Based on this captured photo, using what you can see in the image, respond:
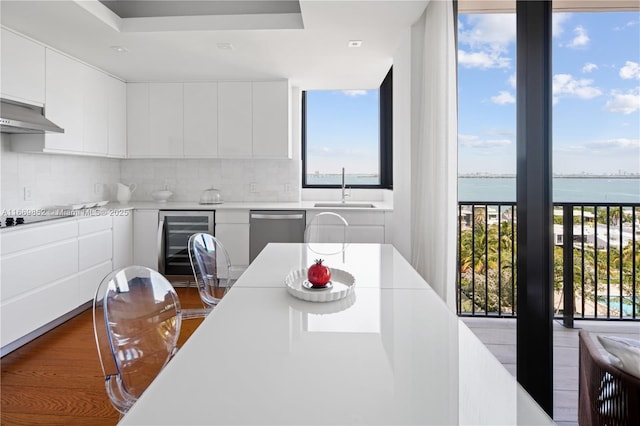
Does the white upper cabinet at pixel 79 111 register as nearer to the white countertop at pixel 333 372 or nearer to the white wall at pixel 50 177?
the white wall at pixel 50 177

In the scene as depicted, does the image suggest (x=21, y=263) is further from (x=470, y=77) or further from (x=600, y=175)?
(x=470, y=77)

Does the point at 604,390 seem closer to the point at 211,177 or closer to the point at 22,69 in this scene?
the point at 22,69

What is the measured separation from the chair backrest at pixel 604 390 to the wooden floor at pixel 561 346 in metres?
0.78

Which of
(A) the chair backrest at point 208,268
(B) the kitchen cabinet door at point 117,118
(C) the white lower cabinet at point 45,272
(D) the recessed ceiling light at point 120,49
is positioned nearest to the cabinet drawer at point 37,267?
(C) the white lower cabinet at point 45,272

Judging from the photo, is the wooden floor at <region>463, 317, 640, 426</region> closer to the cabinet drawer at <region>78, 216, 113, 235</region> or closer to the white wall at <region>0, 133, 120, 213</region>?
the cabinet drawer at <region>78, 216, 113, 235</region>

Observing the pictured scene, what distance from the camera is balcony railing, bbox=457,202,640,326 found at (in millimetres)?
2740

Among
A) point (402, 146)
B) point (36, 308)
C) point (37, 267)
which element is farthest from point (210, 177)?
point (402, 146)

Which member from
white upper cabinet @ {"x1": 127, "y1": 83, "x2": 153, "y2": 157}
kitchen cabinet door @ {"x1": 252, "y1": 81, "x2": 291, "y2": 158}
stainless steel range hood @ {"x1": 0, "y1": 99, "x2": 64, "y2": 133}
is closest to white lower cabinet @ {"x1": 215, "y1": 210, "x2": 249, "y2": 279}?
kitchen cabinet door @ {"x1": 252, "y1": 81, "x2": 291, "y2": 158}

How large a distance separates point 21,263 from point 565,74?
342 centimetres

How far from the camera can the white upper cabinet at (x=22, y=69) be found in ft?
8.71

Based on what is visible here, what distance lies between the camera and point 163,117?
4.21 m

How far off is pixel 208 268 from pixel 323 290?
106 cm

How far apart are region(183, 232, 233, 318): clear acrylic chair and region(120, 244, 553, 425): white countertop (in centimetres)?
83

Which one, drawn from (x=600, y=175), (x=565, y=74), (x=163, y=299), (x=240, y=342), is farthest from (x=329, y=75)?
(x=240, y=342)
